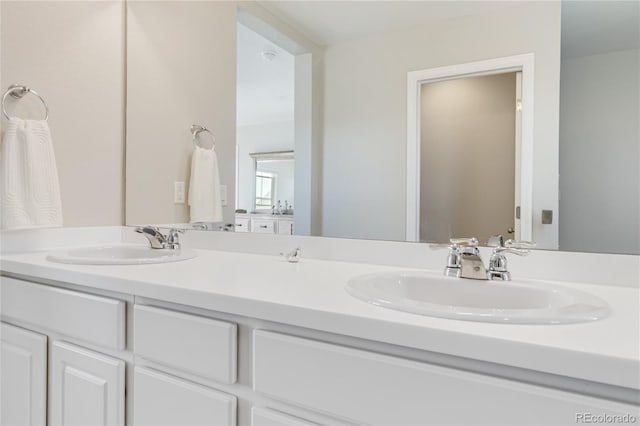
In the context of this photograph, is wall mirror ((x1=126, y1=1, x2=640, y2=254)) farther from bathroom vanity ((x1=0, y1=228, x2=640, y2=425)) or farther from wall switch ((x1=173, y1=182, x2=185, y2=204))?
bathroom vanity ((x1=0, y1=228, x2=640, y2=425))

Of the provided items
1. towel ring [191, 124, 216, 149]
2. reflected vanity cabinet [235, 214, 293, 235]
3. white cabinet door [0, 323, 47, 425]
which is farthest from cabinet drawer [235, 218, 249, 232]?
white cabinet door [0, 323, 47, 425]

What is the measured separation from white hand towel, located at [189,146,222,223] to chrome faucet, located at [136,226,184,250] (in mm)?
130

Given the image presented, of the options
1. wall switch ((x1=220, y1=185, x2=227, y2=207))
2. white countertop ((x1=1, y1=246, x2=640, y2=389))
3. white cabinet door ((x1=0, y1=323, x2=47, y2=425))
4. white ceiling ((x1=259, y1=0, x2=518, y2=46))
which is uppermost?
white ceiling ((x1=259, y1=0, x2=518, y2=46))

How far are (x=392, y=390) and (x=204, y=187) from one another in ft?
4.10

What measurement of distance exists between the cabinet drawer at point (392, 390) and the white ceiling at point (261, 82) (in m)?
0.92

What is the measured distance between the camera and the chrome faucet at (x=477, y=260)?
956 millimetres

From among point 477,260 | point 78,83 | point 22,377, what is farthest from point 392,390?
point 78,83

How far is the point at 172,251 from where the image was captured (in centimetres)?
147

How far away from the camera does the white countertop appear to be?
500 mm

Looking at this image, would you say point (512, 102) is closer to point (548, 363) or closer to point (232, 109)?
point (548, 363)

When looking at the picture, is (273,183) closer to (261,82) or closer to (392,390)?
(261,82)

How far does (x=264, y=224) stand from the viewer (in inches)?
57.1

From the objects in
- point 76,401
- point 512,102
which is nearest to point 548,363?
point 512,102

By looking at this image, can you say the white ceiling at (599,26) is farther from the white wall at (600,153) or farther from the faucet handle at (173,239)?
the faucet handle at (173,239)
